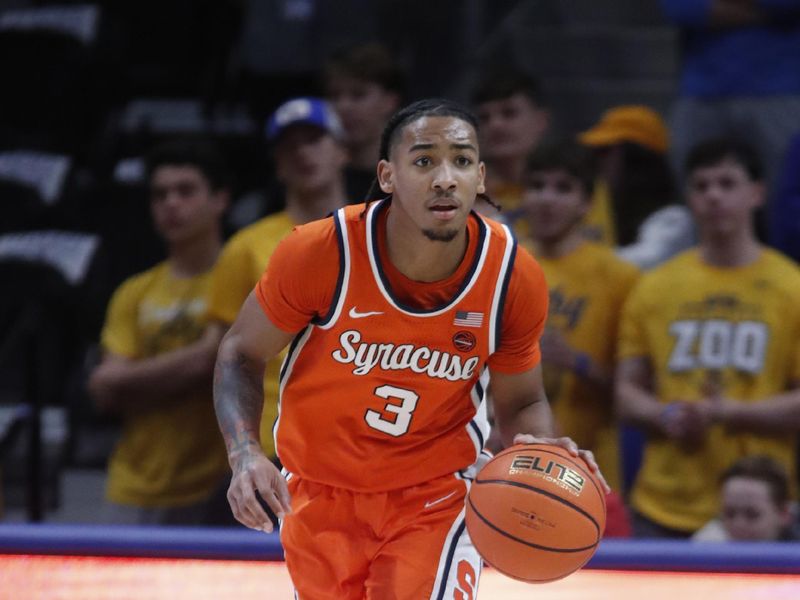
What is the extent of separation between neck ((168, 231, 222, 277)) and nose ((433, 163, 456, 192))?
2.06 metres

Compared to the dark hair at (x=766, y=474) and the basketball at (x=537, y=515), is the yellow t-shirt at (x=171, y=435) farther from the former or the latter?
the basketball at (x=537, y=515)

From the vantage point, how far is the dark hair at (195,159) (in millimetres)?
5000

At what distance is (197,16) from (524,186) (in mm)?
3869

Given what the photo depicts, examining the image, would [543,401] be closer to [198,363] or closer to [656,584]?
[656,584]

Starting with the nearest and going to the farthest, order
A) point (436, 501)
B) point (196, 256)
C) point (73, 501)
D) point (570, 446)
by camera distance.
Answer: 1. point (570, 446)
2. point (436, 501)
3. point (196, 256)
4. point (73, 501)

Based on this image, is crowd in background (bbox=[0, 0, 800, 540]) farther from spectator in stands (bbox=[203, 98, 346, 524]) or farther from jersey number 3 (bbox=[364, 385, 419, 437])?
jersey number 3 (bbox=[364, 385, 419, 437])

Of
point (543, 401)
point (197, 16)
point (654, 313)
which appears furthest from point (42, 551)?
point (197, 16)

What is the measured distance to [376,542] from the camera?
3.20 metres

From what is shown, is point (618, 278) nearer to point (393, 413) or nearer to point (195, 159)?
point (195, 159)

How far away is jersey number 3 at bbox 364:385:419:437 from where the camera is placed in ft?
10.3

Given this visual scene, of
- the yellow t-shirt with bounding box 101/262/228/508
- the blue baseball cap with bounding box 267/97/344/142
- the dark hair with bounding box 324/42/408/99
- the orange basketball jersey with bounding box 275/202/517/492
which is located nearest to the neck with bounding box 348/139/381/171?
the blue baseball cap with bounding box 267/97/344/142

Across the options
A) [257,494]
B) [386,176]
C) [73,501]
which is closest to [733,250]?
[386,176]

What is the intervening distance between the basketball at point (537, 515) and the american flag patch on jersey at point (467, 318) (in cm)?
30

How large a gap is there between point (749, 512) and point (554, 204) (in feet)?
3.85
